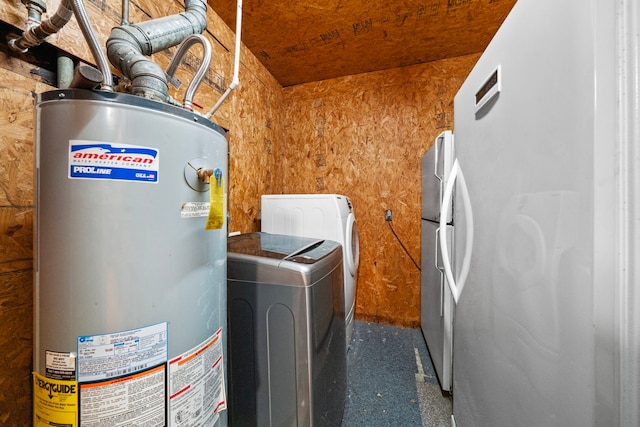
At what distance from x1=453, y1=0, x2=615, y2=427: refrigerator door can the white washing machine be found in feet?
3.24

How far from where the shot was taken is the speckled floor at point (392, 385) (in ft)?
4.37

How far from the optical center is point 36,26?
68 centimetres

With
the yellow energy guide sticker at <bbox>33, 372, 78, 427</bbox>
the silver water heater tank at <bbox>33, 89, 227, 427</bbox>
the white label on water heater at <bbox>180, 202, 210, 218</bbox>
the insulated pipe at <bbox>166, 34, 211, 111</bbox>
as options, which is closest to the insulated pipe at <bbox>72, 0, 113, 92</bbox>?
the silver water heater tank at <bbox>33, 89, 227, 427</bbox>

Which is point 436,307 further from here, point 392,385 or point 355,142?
point 355,142

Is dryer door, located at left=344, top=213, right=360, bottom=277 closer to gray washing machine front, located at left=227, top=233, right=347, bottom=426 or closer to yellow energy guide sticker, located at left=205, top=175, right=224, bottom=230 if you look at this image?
gray washing machine front, located at left=227, top=233, right=347, bottom=426

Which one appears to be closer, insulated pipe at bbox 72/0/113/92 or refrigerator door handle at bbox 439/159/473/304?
insulated pipe at bbox 72/0/113/92

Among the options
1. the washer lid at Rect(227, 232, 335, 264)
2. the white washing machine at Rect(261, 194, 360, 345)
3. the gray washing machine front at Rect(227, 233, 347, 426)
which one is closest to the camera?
the gray washing machine front at Rect(227, 233, 347, 426)

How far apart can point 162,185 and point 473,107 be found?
1033 mm

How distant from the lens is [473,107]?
2.93 ft

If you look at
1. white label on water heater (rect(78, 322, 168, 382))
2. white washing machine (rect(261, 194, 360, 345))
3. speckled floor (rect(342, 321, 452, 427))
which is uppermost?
white washing machine (rect(261, 194, 360, 345))

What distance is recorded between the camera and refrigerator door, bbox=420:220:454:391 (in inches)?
56.0

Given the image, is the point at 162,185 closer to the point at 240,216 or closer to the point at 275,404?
the point at 275,404

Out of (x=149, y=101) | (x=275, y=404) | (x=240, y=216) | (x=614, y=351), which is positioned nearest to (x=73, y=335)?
(x=149, y=101)

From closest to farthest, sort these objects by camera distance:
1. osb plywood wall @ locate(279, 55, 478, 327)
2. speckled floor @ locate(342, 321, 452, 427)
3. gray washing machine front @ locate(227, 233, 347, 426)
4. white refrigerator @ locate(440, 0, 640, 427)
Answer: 1. white refrigerator @ locate(440, 0, 640, 427)
2. gray washing machine front @ locate(227, 233, 347, 426)
3. speckled floor @ locate(342, 321, 452, 427)
4. osb plywood wall @ locate(279, 55, 478, 327)
